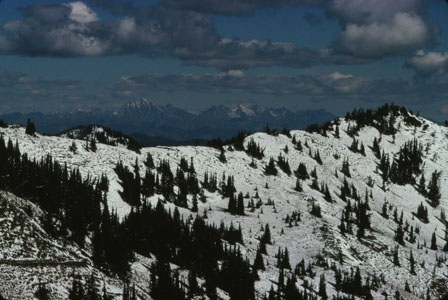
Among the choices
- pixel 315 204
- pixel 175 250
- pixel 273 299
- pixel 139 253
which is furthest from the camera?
pixel 315 204

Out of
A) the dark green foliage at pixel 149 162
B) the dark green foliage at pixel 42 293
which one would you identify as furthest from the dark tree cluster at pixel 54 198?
the dark green foliage at pixel 149 162

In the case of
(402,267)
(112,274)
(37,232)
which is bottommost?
(402,267)

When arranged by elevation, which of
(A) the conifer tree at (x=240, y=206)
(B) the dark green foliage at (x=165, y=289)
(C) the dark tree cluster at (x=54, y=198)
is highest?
(C) the dark tree cluster at (x=54, y=198)

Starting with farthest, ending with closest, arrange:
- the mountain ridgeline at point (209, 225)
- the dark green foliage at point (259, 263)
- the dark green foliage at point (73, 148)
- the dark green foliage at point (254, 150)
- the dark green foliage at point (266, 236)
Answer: the dark green foliage at point (254, 150) < the dark green foliage at point (73, 148) < the dark green foliage at point (266, 236) < the dark green foliage at point (259, 263) < the mountain ridgeline at point (209, 225)

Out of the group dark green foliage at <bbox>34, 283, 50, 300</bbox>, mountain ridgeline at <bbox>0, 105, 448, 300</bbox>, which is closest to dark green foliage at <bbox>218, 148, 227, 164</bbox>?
mountain ridgeline at <bbox>0, 105, 448, 300</bbox>

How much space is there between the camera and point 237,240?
370ft

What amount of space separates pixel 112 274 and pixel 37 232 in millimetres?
10639

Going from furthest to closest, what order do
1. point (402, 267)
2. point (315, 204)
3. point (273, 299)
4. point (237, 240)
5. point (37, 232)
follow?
point (315, 204), point (402, 267), point (237, 240), point (273, 299), point (37, 232)

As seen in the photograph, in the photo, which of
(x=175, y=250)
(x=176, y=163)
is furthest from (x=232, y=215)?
(x=175, y=250)

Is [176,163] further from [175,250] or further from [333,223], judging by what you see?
[175,250]

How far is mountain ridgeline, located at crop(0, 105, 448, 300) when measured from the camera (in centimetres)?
6144

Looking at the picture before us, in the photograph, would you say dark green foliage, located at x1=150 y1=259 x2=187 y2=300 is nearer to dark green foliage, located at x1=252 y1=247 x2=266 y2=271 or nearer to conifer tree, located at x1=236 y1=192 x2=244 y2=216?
dark green foliage, located at x1=252 y1=247 x2=266 y2=271

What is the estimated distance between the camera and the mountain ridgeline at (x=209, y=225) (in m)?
61.4

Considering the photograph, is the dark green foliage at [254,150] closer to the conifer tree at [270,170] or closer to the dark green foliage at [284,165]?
the dark green foliage at [284,165]
